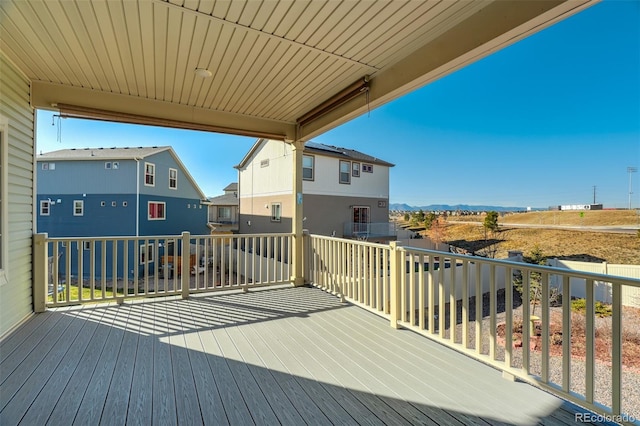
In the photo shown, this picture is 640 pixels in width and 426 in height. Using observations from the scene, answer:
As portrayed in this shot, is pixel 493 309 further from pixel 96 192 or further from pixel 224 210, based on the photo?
pixel 224 210

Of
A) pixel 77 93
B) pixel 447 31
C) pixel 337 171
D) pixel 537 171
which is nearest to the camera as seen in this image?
pixel 447 31

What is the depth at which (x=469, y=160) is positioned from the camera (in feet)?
62.1

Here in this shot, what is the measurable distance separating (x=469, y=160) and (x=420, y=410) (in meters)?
20.3

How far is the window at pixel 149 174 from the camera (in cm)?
1230

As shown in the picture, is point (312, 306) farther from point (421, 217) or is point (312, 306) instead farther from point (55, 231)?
point (421, 217)

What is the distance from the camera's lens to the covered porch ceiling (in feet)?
6.51

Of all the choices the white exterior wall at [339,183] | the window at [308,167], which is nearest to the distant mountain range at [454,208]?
the white exterior wall at [339,183]

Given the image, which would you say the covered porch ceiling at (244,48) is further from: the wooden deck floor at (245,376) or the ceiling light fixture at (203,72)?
the wooden deck floor at (245,376)

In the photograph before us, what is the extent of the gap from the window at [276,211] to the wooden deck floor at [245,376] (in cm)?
991

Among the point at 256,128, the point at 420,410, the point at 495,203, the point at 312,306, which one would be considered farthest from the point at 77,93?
the point at 495,203

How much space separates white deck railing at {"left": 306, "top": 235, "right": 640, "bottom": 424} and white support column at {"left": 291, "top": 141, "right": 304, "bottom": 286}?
160 mm

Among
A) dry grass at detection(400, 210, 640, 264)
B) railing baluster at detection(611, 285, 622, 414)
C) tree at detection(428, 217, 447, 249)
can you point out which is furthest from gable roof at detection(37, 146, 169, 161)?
dry grass at detection(400, 210, 640, 264)

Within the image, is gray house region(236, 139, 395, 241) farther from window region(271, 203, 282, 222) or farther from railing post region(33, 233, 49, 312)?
railing post region(33, 233, 49, 312)
